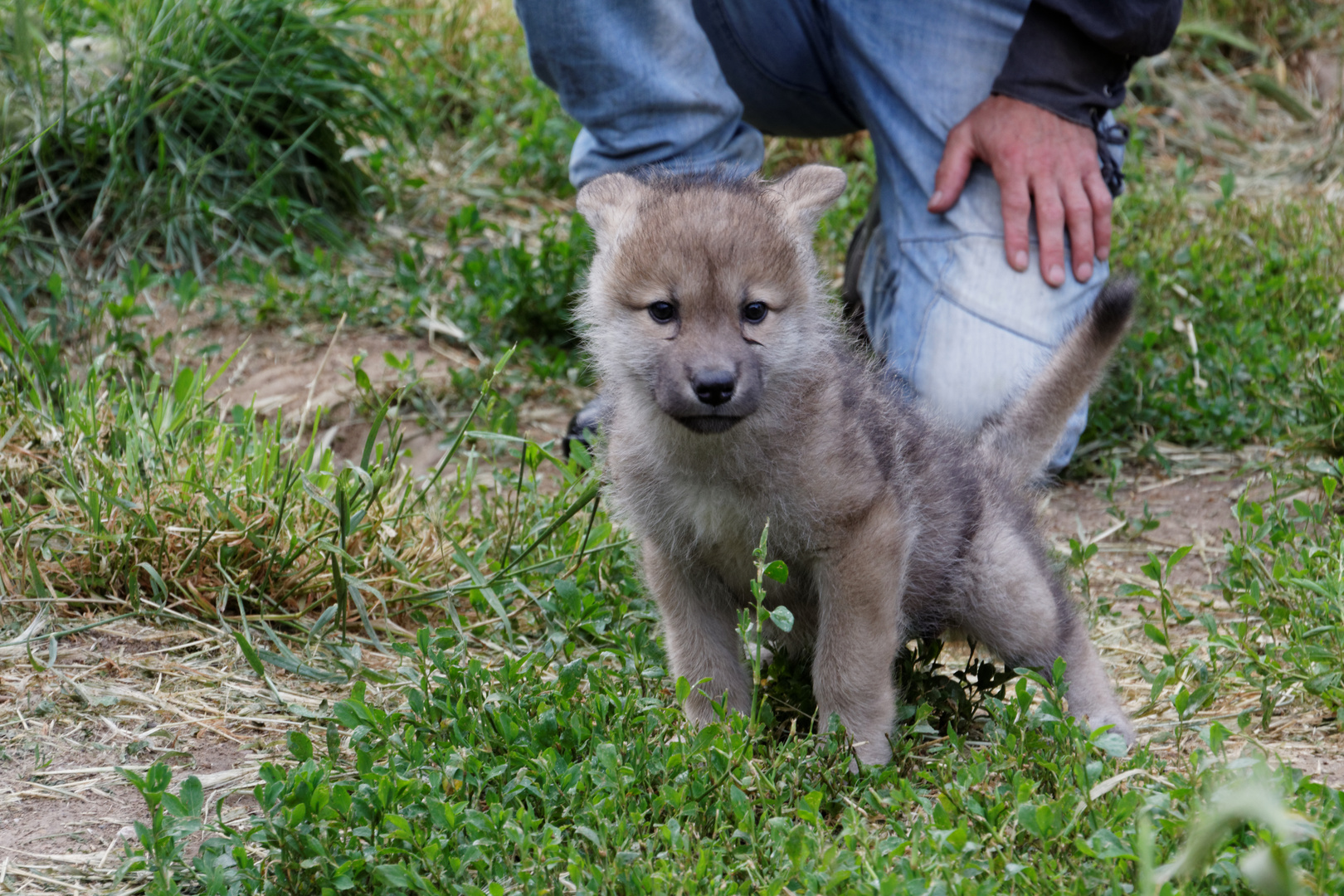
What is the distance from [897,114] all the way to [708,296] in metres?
2.21

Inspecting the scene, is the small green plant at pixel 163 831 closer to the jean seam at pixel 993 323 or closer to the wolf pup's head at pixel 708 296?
the wolf pup's head at pixel 708 296

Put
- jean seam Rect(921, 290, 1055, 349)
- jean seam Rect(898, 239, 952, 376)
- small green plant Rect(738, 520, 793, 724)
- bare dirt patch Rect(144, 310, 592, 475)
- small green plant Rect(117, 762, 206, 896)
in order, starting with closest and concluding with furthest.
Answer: small green plant Rect(117, 762, 206, 896), small green plant Rect(738, 520, 793, 724), jean seam Rect(921, 290, 1055, 349), jean seam Rect(898, 239, 952, 376), bare dirt patch Rect(144, 310, 592, 475)

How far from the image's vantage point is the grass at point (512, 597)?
84.8 inches

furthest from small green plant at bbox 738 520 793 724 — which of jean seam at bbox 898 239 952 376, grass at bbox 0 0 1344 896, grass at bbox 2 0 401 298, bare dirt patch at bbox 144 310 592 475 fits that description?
grass at bbox 2 0 401 298

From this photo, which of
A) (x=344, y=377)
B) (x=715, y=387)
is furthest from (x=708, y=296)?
(x=344, y=377)

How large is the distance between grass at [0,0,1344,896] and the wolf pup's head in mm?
577

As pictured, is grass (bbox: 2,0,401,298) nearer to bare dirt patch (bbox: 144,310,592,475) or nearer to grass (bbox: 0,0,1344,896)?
grass (bbox: 0,0,1344,896)

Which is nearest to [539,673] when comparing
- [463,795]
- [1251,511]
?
[463,795]

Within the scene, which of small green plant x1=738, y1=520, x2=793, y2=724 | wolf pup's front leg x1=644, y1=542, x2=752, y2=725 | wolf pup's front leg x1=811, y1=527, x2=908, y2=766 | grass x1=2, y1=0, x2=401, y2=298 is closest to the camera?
small green plant x1=738, y1=520, x2=793, y2=724

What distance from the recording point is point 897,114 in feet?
15.0

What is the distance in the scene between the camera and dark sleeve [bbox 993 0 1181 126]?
14.2ft

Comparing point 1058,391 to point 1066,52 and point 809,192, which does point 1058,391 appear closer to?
point 809,192

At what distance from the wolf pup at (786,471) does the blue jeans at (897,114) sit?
41.6 inches

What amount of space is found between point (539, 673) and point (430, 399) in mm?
2112
